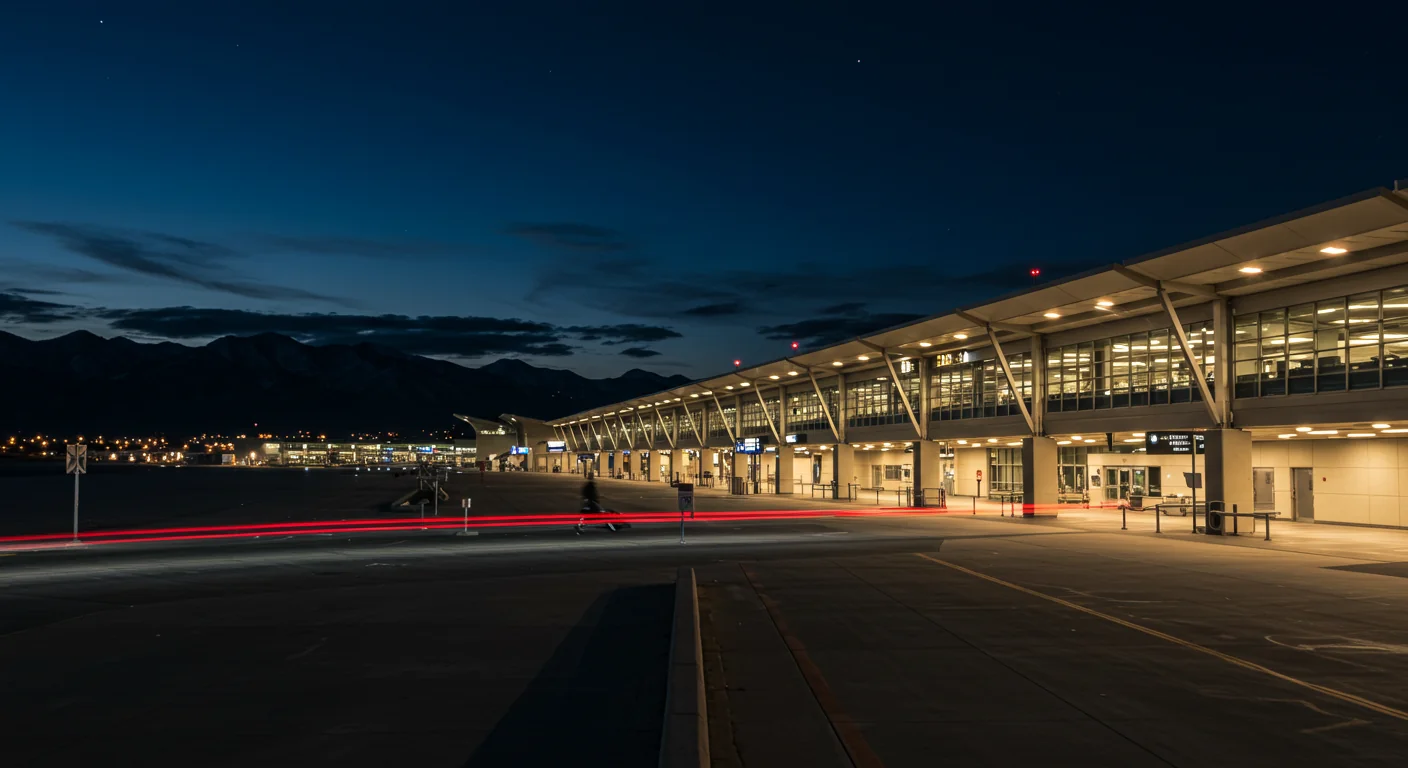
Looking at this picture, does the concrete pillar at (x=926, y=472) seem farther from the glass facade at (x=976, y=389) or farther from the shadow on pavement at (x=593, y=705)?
the shadow on pavement at (x=593, y=705)

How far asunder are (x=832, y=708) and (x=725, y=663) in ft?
7.32

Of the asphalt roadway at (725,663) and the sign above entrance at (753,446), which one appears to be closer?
the asphalt roadway at (725,663)

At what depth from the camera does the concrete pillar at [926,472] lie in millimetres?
50156

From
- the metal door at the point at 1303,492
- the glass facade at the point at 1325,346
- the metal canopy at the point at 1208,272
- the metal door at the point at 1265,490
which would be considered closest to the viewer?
the metal canopy at the point at 1208,272

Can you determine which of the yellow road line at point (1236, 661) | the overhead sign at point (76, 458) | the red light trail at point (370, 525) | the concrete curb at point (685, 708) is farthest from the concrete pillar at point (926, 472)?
the concrete curb at point (685, 708)

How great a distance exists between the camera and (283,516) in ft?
143

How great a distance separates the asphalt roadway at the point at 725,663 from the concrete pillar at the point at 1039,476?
19.1 meters

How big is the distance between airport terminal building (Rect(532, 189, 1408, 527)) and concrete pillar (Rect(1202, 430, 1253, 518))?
0.05 metres

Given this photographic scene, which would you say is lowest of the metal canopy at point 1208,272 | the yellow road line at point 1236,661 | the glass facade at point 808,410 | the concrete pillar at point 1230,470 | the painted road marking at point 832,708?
the yellow road line at point 1236,661

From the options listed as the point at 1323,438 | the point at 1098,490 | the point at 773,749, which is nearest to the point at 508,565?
the point at 773,749

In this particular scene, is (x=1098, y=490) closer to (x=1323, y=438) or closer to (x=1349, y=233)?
(x=1323, y=438)

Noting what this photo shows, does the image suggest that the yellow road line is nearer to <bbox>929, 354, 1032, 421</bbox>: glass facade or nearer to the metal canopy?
the metal canopy

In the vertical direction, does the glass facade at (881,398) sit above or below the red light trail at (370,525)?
above

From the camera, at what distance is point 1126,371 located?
3903cm
